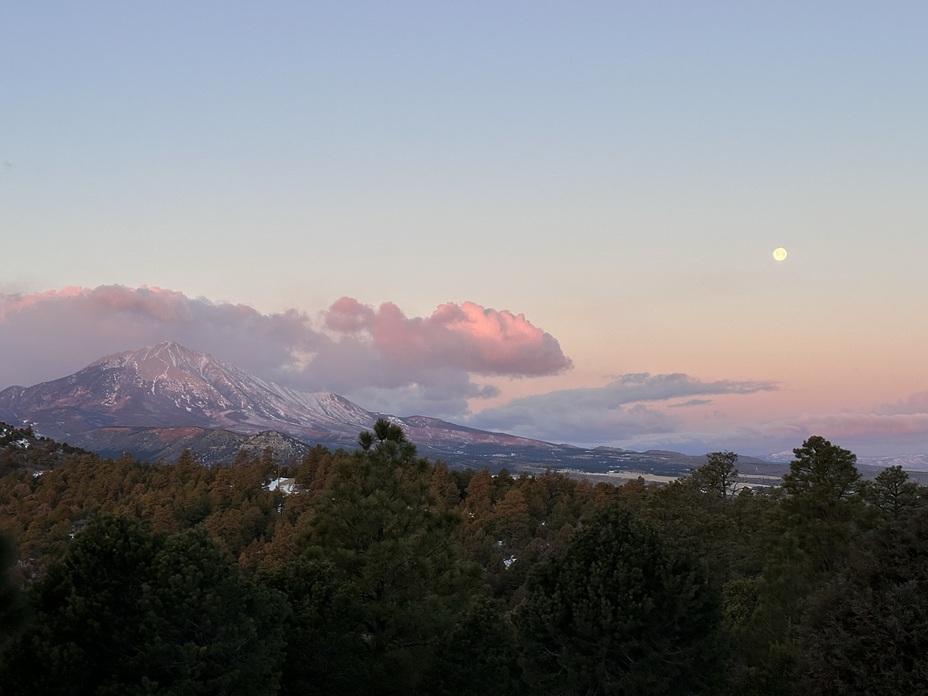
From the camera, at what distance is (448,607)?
31.2 metres

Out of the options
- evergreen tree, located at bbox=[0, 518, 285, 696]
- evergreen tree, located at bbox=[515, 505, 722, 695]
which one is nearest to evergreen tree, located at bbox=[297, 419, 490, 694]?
evergreen tree, located at bbox=[515, 505, 722, 695]

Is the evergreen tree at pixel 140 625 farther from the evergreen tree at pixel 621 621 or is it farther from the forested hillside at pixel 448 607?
the evergreen tree at pixel 621 621

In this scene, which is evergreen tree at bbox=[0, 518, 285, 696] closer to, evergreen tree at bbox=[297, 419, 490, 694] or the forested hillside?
the forested hillside

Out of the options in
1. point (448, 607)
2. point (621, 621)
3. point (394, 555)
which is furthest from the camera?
point (448, 607)

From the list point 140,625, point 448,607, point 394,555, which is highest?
point 140,625

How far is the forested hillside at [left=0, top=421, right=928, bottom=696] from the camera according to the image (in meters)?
16.9

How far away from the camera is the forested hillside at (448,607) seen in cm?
1688

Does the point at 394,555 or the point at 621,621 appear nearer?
the point at 621,621

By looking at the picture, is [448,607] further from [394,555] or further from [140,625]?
[140,625]

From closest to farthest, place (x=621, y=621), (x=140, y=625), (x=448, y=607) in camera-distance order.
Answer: (x=140, y=625) < (x=621, y=621) < (x=448, y=607)

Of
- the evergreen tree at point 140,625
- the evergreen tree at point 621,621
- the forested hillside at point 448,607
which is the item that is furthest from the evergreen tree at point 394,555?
the evergreen tree at point 140,625

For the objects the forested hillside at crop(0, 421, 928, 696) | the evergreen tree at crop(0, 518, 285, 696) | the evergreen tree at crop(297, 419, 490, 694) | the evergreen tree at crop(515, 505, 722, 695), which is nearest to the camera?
the forested hillside at crop(0, 421, 928, 696)

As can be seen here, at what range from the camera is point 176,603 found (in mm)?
19641

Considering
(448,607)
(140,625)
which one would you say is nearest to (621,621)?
(448,607)
